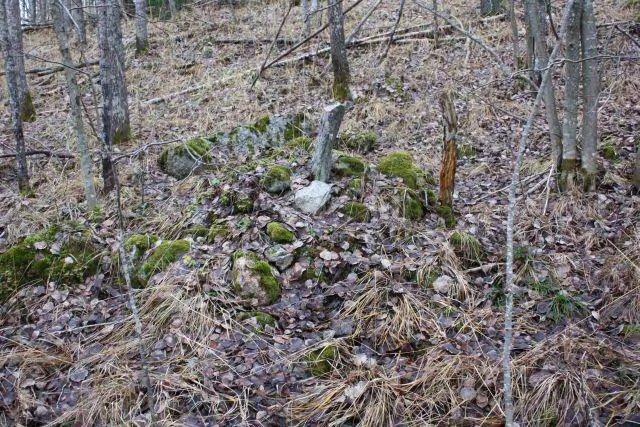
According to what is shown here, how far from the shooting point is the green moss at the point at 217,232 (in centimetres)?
454

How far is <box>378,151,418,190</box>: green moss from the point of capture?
17.1 feet

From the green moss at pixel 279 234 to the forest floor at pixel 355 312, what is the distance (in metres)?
0.06

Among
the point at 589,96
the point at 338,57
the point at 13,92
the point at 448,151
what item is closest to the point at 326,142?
the point at 448,151

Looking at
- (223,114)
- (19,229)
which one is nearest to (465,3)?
(223,114)

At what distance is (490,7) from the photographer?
1053 cm

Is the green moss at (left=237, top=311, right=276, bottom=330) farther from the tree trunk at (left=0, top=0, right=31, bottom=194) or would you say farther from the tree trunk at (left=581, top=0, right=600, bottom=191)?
the tree trunk at (left=0, top=0, right=31, bottom=194)

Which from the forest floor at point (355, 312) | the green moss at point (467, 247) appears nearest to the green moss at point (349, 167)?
the forest floor at point (355, 312)

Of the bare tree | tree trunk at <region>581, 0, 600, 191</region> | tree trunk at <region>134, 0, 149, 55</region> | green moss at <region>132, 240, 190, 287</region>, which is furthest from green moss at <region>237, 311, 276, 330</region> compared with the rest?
tree trunk at <region>134, 0, 149, 55</region>

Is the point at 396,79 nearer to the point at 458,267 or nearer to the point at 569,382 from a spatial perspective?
the point at 458,267

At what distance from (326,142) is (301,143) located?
4.50 ft

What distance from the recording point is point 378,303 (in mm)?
3764

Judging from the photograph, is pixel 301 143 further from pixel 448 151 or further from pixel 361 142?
pixel 448 151

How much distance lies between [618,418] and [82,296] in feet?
13.2

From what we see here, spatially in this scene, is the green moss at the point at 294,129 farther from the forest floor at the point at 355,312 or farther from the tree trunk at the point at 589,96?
the tree trunk at the point at 589,96
